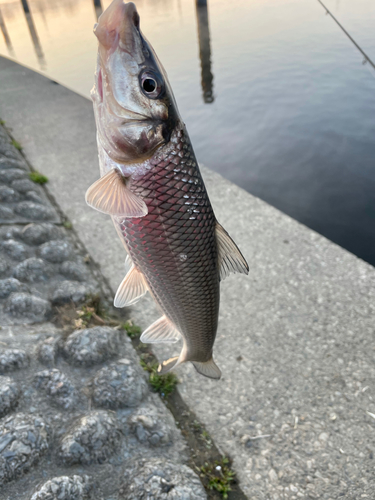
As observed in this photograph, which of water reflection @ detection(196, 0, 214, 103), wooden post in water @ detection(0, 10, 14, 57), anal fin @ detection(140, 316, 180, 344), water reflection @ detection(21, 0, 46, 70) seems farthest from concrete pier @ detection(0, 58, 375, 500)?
wooden post in water @ detection(0, 10, 14, 57)

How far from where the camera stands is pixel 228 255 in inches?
68.6

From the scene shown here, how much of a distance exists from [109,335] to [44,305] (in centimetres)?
63

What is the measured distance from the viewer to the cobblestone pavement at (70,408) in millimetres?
1927

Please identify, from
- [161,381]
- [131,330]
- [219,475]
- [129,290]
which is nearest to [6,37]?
[131,330]

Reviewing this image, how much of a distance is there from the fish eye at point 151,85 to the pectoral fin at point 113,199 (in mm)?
330

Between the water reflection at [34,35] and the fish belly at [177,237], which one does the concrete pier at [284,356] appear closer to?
the fish belly at [177,237]

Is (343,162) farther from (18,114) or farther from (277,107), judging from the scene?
(18,114)

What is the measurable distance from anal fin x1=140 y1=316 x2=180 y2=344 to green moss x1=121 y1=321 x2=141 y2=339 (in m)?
0.96

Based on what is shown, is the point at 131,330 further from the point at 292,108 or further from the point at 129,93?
the point at 292,108

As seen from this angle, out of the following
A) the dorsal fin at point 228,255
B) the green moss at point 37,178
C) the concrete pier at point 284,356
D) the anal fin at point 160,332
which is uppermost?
the dorsal fin at point 228,255

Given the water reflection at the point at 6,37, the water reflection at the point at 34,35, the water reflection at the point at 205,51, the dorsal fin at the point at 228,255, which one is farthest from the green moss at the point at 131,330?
the water reflection at the point at 6,37

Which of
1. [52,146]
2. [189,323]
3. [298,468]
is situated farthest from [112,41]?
[52,146]

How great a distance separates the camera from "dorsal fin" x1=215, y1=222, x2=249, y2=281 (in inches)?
66.8

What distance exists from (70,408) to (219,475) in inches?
38.6
